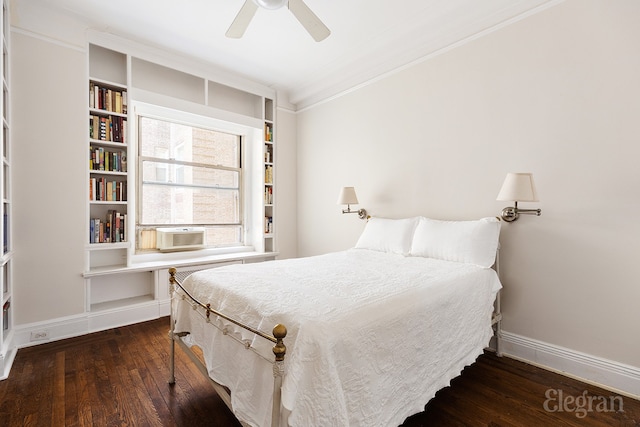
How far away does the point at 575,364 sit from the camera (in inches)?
84.8

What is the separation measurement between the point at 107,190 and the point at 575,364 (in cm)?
421

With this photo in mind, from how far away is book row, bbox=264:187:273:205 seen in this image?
170 inches

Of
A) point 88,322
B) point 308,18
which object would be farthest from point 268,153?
point 88,322

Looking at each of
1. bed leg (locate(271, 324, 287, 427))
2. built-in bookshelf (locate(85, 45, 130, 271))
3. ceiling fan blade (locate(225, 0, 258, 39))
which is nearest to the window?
built-in bookshelf (locate(85, 45, 130, 271))

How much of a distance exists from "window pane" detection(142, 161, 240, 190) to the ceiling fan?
2016mm

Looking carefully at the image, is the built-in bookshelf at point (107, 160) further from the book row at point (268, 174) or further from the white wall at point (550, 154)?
the white wall at point (550, 154)

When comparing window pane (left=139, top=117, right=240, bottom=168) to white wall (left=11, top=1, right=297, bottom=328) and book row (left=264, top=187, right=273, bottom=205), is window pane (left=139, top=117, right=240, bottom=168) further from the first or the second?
white wall (left=11, top=1, right=297, bottom=328)

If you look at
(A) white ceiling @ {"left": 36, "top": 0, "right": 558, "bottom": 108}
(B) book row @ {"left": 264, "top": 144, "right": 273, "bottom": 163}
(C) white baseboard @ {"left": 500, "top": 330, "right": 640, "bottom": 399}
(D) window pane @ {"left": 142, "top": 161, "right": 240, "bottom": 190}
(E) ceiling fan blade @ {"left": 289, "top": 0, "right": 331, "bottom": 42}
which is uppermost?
(A) white ceiling @ {"left": 36, "top": 0, "right": 558, "bottom": 108}

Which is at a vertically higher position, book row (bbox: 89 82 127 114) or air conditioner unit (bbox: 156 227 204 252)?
book row (bbox: 89 82 127 114)

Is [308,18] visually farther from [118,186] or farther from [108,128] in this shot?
[118,186]

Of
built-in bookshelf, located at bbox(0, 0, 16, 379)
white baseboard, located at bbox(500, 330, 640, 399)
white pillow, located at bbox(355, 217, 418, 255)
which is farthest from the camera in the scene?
→ white pillow, located at bbox(355, 217, 418, 255)

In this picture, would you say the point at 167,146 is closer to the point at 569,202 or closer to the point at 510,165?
the point at 510,165

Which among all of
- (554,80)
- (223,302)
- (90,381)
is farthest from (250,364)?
→ (554,80)

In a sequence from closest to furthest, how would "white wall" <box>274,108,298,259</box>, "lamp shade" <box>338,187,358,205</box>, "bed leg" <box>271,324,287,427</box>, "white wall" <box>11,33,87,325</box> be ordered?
"bed leg" <box>271,324,287,427</box>
"white wall" <box>11,33,87,325</box>
"lamp shade" <box>338,187,358,205</box>
"white wall" <box>274,108,298,259</box>
